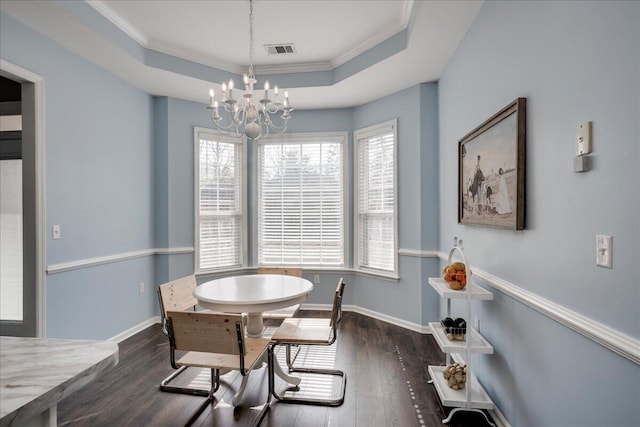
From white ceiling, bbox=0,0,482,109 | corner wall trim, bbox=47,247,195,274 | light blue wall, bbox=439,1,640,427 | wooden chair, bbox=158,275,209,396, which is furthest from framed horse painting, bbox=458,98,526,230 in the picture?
corner wall trim, bbox=47,247,195,274

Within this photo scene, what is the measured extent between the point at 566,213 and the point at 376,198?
286 cm

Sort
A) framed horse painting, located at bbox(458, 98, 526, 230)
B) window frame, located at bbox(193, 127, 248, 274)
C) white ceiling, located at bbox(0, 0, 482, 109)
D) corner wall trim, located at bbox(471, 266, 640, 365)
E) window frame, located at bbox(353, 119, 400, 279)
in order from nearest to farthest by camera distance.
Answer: corner wall trim, located at bbox(471, 266, 640, 365), framed horse painting, located at bbox(458, 98, 526, 230), white ceiling, located at bbox(0, 0, 482, 109), window frame, located at bbox(353, 119, 400, 279), window frame, located at bbox(193, 127, 248, 274)

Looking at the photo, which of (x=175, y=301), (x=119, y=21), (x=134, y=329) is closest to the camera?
(x=175, y=301)

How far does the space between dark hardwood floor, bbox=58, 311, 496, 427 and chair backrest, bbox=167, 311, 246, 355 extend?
58cm

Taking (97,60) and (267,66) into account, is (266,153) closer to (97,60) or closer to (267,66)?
(267,66)

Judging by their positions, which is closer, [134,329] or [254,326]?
[254,326]

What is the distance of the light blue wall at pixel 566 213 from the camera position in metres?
1.13

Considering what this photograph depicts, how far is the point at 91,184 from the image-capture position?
10.6 feet

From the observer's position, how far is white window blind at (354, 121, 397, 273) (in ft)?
13.5

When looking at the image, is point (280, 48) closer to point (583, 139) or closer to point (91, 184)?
point (91, 184)

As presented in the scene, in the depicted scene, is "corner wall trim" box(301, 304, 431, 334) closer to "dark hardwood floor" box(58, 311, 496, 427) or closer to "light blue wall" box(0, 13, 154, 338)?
"dark hardwood floor" box(58, 311, 496, 427)

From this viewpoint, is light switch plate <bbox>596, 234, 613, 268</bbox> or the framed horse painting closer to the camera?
light switch plate <bbox>596, 234, 613, 268</bbox>

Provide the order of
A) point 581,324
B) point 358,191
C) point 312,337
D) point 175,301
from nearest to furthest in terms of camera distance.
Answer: point 581,324 < point 312,337 < point 175,301 < point 358,191

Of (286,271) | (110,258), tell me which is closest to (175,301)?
(286,271)
